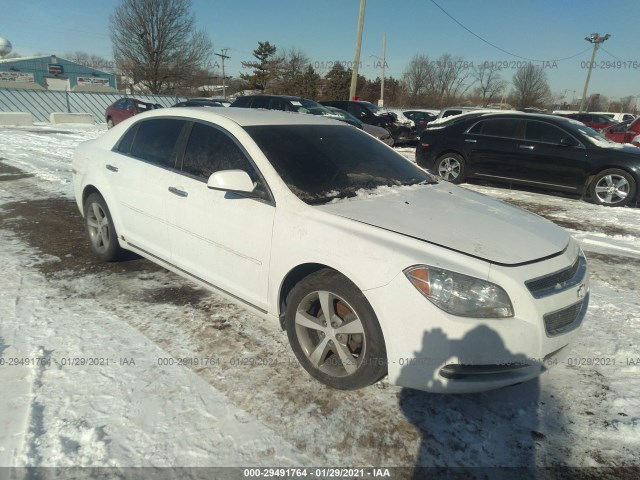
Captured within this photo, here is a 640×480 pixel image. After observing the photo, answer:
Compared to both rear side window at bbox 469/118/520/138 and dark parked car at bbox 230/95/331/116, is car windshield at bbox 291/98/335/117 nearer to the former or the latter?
dark parked car at bbox 230/95/331/116

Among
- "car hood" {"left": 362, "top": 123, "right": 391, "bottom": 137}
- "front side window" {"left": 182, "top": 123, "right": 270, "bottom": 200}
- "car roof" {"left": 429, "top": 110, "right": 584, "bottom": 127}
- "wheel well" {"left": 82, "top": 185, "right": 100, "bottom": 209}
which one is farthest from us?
"car hood" {"left": 362, "top": 123, "right": 391, "bottom": 137}

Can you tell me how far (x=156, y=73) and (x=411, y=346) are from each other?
43.2 m

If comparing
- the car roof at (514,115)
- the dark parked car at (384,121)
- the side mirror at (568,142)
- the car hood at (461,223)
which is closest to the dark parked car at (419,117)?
the dark parked car at (384,121)

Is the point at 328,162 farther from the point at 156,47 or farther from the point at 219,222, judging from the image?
the point at 156,47

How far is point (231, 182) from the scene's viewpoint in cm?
276

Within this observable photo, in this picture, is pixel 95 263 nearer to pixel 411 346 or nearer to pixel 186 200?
pixel 186 200

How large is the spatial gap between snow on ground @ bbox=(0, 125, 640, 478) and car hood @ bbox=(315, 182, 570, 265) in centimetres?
88

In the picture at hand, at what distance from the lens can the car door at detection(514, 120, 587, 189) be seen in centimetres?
800

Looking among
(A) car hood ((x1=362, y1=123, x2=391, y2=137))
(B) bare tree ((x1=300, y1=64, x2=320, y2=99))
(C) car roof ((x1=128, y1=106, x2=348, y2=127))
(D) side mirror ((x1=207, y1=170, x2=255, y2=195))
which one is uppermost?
(B) bare tree ((x1=300, y1=64, x2=320, y2=99))

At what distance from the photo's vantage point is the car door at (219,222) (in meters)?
2.86

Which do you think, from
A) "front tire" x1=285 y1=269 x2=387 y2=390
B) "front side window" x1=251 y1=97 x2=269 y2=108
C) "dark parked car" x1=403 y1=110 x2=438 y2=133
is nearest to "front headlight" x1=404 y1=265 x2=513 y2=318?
"front tire" x1=285 y1=269 x2=387 y2=390

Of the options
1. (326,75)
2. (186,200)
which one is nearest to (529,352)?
(186,200)

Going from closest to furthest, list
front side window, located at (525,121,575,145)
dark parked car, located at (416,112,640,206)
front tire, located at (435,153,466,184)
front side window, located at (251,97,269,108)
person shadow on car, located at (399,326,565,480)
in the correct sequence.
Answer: person shadow on car, located at (399,326,565,480) < dark parked car, located at (416,112,640,206) < front side window, located at (525,121,575,145) < front tire, located at (435,153,466,184) < front side window, located at (251,97,269,108)

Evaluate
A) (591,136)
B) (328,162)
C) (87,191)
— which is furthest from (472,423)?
(591,136)
